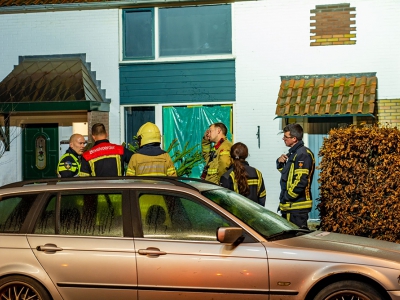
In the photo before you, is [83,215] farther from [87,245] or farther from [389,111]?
[389,111]

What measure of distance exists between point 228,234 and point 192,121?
958cm

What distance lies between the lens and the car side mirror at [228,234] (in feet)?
21.3

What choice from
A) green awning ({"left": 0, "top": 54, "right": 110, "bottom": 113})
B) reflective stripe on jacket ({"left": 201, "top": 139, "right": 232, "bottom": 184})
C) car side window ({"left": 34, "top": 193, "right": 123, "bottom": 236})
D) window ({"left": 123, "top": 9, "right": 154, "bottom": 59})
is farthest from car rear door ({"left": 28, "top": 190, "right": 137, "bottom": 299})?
window ({"left": 123, "top": 9, "right": 154, "bottom": 59})

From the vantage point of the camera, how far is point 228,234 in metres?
6.49

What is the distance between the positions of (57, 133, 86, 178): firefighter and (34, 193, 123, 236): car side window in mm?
3058

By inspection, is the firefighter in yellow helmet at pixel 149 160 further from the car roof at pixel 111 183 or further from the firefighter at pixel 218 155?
the car roof at pixel 111 183

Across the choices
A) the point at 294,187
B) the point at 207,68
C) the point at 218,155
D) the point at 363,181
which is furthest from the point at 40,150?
the point at 294,187

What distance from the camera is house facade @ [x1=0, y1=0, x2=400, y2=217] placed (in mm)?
15000

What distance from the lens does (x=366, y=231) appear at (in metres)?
10.5

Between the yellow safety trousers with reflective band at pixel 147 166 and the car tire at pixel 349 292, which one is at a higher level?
the yellow safety trousers with reflective band at pixel 147 166

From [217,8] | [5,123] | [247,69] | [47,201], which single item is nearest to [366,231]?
[47,201]

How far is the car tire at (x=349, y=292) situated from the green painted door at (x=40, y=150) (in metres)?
11.1

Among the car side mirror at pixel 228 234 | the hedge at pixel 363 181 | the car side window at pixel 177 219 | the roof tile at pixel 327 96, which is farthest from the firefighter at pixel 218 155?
the car side mirror at pixel 228 234

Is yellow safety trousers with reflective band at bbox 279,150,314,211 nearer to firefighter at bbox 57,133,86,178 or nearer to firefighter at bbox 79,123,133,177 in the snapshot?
firefighter at bbox 79,123,133,177
